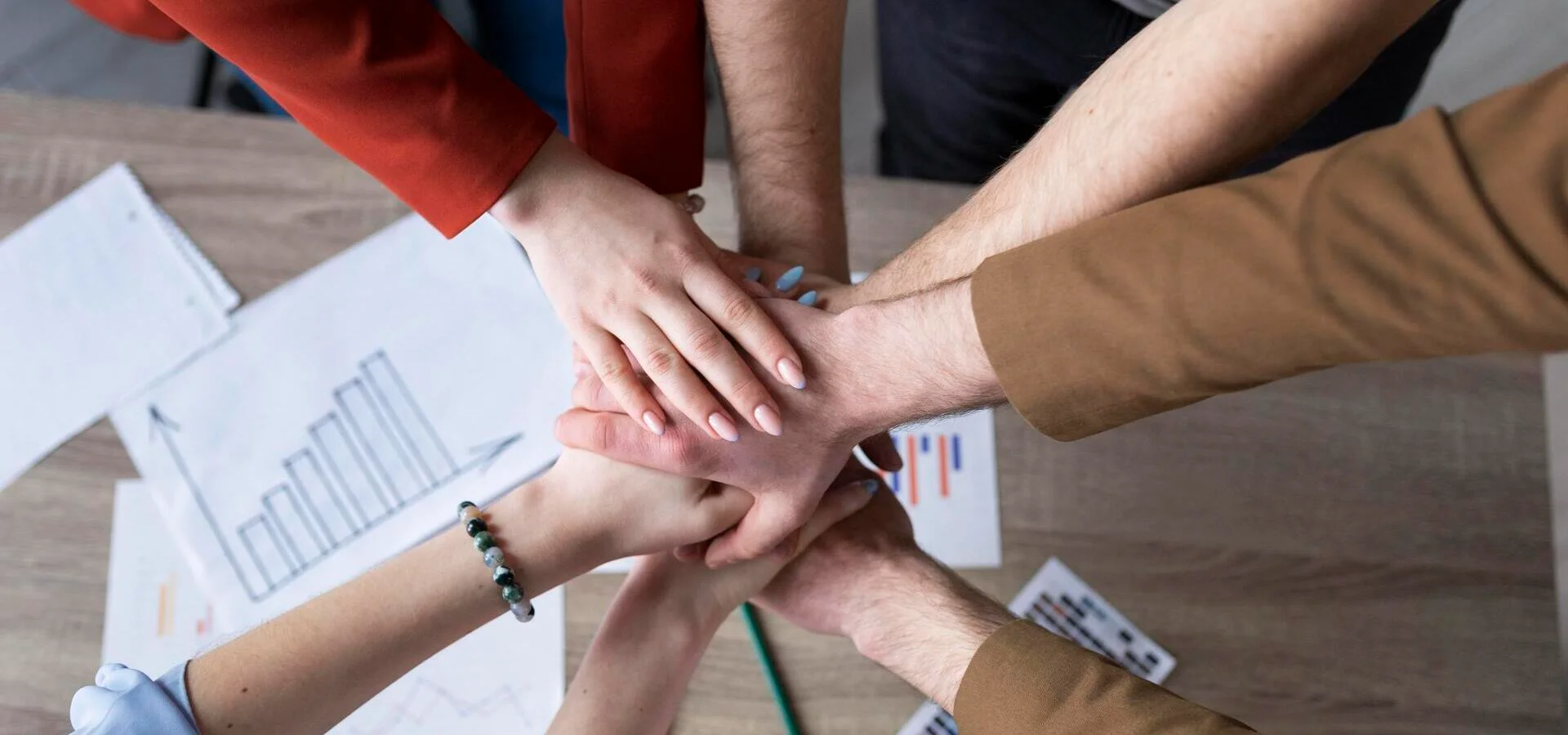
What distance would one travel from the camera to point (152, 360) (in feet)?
2.98

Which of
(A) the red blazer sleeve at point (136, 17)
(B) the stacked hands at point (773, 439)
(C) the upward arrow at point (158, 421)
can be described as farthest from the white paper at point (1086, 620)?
(A) the red blazer sleeve at point (136, 17)

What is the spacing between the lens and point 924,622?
0.85 metres

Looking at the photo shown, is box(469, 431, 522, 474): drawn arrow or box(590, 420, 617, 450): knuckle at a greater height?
box(469, 431, 522, 474): drawn arrow

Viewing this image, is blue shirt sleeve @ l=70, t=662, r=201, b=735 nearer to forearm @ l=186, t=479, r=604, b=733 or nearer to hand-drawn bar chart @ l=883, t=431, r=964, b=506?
forearm @ l=186, t=479, r=604, b=733

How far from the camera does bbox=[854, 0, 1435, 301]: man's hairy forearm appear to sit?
604 mm

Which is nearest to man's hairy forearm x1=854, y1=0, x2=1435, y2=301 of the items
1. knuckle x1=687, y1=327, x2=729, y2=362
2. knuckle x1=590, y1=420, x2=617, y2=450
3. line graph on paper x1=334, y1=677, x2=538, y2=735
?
knuckle x1=687, y1=327, x2=729, y2=362

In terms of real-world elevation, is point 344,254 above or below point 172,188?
below

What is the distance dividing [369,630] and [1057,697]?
528 mm

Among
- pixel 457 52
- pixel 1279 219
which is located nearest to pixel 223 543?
pixel 457 52

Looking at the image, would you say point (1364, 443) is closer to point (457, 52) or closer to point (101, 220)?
point (457, 52)

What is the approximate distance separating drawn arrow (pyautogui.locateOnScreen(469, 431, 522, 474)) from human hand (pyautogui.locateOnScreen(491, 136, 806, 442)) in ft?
0.48

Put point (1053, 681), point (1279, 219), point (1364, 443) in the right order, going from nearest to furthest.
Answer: point (1279, 219)
point (1053, 681)
point (1364, 443)

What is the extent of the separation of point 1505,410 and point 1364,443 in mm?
154

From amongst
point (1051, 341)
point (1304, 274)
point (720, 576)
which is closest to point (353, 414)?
point (720, 576)
